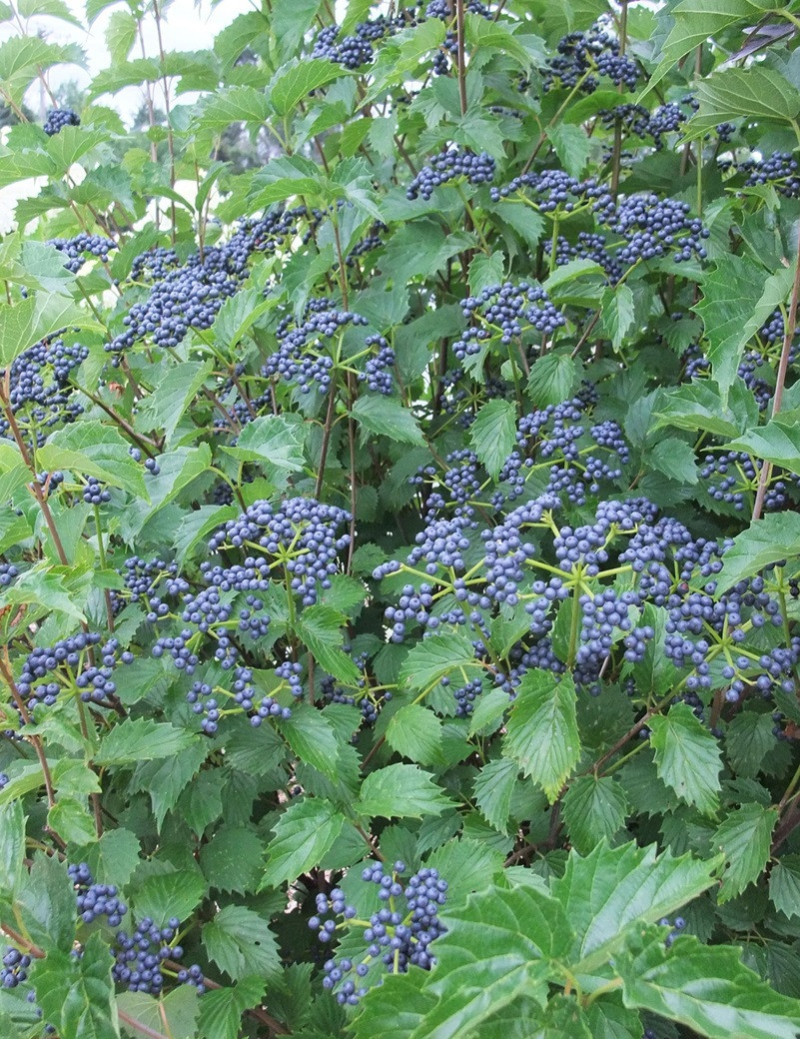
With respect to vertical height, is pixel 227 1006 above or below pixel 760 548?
below

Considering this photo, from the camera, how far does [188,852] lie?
87.1 inches

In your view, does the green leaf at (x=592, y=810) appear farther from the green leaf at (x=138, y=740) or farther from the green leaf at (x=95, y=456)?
the green leaf at (x=95, y=456)

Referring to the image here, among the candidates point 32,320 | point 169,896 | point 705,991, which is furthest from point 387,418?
point 705,991

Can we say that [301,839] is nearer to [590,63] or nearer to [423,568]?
[423,568]

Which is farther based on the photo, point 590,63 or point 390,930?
point 590,63

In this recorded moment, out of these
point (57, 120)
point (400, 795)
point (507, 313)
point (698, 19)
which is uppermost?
point (698, 19)

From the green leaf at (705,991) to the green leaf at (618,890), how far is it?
Answer: 3.3 inches

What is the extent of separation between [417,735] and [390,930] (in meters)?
0.45

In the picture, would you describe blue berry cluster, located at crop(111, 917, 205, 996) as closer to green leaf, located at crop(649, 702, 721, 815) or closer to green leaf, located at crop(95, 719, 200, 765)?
green leaf, located at crop(95, 719, 200, 765)

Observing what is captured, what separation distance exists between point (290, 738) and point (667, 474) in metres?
1.31

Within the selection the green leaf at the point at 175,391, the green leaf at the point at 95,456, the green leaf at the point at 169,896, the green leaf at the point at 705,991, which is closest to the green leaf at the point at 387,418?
the green leaf at the point at 175,391

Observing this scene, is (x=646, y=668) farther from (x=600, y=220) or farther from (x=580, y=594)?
(x=600, y=220)

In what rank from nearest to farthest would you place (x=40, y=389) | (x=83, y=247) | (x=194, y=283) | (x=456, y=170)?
(x=40, y=389)
(x=194, y=283)
(x=456, y=170)
(x=83, y=247)

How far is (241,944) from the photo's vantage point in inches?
83.5
